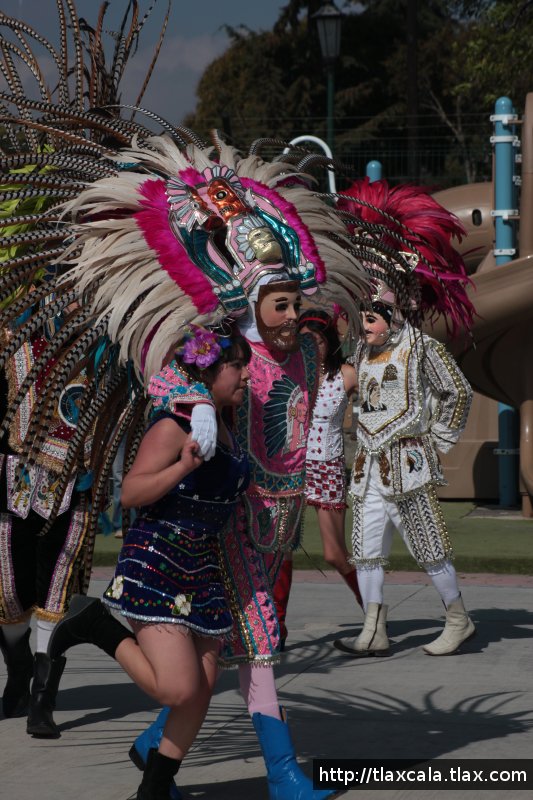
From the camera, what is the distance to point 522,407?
10781 mm

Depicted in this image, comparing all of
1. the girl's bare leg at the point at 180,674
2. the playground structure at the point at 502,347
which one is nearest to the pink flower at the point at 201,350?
the girl's bare leg at the point at 180,674

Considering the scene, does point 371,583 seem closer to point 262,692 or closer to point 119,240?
point 262,692

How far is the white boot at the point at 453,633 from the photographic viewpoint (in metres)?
6.33

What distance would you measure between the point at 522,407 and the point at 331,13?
7.24 m

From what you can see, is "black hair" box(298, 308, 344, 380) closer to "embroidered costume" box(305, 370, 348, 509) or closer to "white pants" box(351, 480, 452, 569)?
"embroidered costume" box(305, 370, 348, 509)

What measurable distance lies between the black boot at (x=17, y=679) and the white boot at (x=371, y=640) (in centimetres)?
170

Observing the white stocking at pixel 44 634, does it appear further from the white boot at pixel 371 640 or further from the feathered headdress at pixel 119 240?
the white boot at pixel 371 640

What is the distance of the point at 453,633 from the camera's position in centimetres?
638

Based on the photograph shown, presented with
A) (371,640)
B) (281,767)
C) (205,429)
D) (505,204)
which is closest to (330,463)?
(371,640)

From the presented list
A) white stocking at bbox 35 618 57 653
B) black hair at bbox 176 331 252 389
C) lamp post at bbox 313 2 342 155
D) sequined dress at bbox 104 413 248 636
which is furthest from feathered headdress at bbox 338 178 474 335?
lamp post at bbox 313 2 342 155

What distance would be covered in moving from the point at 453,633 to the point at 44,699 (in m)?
2.20

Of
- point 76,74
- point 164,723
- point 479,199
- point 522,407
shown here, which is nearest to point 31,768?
point 164,723

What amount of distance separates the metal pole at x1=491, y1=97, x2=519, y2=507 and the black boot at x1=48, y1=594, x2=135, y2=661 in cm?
684

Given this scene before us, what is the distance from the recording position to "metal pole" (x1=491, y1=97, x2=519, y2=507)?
10750 millimetres
